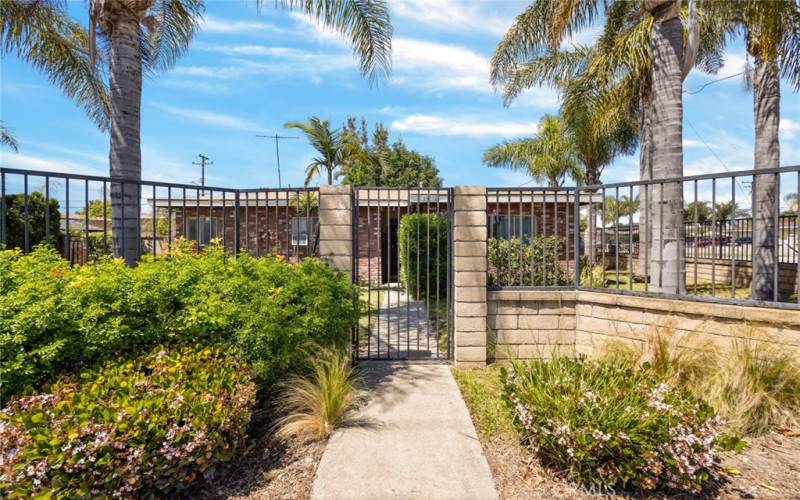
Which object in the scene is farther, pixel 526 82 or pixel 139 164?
pixel 526 82

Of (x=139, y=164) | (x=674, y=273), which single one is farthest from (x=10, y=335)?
(x=674, y=273)

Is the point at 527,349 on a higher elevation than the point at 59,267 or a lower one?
lower

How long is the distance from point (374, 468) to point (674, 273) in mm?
5431

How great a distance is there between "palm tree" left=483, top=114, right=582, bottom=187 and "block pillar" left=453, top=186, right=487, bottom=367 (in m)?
17.2

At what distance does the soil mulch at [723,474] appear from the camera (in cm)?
277

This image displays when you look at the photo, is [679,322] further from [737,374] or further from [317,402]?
[317,402]

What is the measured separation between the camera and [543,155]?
22156 mm

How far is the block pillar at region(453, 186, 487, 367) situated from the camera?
5219 mm

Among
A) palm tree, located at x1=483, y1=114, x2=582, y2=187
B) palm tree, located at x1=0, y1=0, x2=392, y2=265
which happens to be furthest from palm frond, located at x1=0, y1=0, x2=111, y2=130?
palm tree, located at x1=483, y1=114, x2=582, y2=187

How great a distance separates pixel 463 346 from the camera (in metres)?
5.33

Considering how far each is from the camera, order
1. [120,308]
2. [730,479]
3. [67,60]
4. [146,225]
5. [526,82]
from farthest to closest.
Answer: [146,225] → [526,82] → [67,60] → [120,308] → [730,479]

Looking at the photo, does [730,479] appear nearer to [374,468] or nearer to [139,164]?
[374,468]

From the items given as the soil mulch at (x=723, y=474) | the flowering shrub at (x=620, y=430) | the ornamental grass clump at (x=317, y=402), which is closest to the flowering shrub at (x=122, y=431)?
the ornamental grass clump at (x=317, y=402)

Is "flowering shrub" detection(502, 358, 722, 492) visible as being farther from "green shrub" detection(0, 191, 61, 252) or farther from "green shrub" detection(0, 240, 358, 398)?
"green shrub" detection(0, 191, 61, 252)
